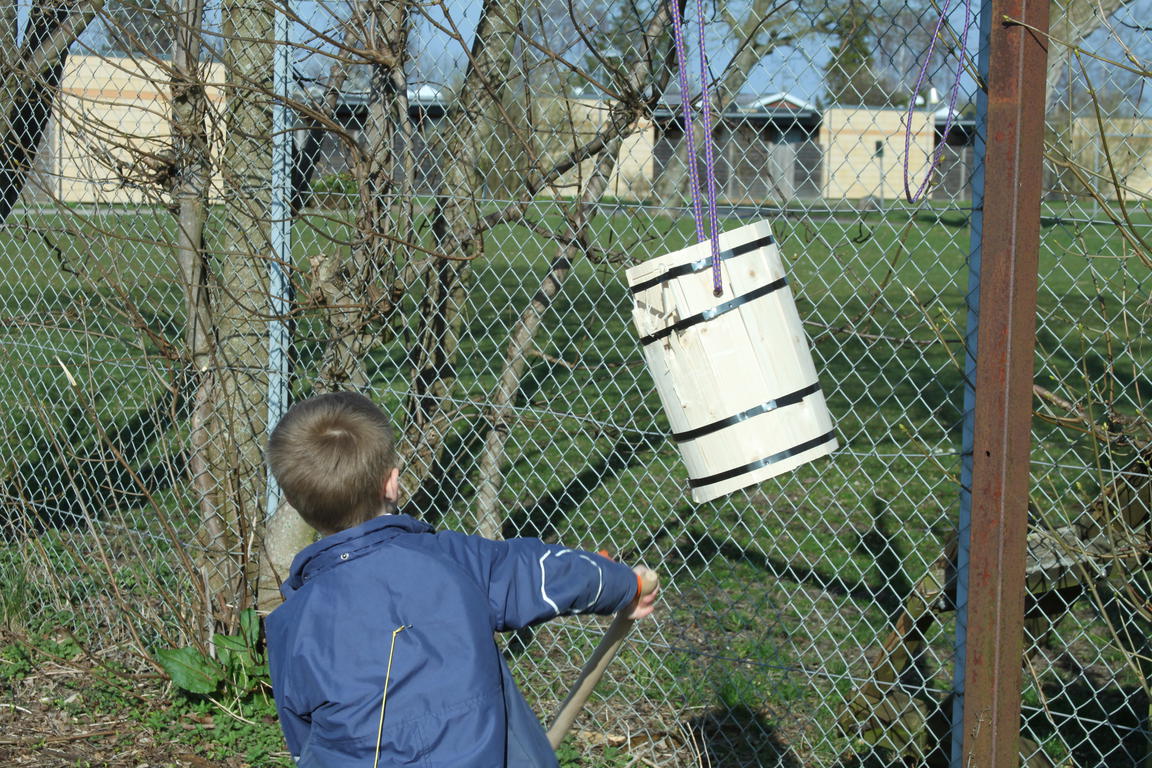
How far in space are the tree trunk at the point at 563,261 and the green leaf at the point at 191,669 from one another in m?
1.06

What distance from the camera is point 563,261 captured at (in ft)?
12.4


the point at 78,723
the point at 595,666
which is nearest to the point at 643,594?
the point at 595,666

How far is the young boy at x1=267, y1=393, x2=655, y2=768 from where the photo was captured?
75.8 inches

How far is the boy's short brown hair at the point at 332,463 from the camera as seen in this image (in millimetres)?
2051

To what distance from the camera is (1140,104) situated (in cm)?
253

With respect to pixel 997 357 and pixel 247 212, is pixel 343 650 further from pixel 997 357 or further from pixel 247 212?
pixel 247 212

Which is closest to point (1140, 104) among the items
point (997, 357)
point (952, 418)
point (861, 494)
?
point (997, 357)

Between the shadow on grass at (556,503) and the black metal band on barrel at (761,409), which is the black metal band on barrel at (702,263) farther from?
the shadow on grass at (556,503)

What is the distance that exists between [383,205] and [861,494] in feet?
10.8

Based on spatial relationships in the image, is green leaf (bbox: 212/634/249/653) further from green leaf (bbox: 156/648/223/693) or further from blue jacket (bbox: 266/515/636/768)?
blue jacket (bbox: 266/515/636/768)

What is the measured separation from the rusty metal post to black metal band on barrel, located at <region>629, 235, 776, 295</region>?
0.57 metres

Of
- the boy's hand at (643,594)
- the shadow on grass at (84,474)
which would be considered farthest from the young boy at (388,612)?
the shadow on grass at (84,474)

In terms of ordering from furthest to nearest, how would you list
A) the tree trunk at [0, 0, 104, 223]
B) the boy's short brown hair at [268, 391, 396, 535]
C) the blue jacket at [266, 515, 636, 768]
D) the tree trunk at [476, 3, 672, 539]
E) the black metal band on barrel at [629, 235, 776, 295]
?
1. the tree trunk at [0, 0, 104, 223]
2. the tree trunk at [476, 3, 672, 539]
3. the black metal band on barrel at [629, 235, 776, 295]
4. the boy's short brown hair at [268, 391, 396, 535]
5. the blue jacket at [266, 515, 636, 768]

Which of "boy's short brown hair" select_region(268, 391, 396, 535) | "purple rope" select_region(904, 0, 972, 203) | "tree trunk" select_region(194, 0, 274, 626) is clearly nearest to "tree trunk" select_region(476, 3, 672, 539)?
"tree trunk" select_region(194, 0, 274, 626)
